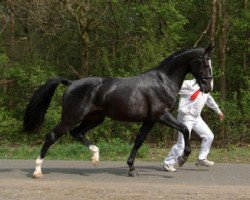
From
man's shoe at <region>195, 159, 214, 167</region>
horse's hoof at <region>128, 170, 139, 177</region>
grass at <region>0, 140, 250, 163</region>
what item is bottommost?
grass at <region>0, 140, 250, 163</region>

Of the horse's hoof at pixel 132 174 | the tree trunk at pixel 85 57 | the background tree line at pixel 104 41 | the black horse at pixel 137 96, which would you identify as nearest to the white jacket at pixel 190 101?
the black horse at pixel 137 96

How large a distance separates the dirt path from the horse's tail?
3.03ft

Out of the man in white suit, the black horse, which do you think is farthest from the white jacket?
the black horse

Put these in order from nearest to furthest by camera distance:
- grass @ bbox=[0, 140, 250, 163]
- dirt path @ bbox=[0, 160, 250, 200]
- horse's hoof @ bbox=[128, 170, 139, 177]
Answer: dirt path @ bbox=[0, 160, 250, 200], horse's hoof @ bbox=[128, 170, 139, 177], grass @ bbox=[0, 140, 250, 163]

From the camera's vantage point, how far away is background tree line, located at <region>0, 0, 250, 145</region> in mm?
20500

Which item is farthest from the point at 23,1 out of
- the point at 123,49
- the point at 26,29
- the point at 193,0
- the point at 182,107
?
the point at 182,107

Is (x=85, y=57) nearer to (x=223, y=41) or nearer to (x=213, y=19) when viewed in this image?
(x=213, y=19)

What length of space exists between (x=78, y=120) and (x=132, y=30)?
14.0 metres

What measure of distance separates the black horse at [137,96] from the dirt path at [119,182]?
1.45ft

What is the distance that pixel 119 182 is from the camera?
866 centimetres

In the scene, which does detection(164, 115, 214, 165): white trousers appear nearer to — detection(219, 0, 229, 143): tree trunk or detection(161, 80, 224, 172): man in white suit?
detection(161, 80, 224, 172): man in white suit

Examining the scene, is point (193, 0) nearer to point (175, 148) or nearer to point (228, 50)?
point (228, 50)

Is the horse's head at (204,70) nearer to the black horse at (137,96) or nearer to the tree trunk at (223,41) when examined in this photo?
the black horse at (137,96)

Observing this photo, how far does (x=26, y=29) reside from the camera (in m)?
23.5
